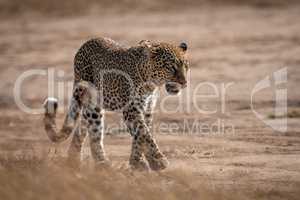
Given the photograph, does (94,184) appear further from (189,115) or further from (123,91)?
(189,115)

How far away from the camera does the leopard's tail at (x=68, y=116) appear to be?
11211 millimetres

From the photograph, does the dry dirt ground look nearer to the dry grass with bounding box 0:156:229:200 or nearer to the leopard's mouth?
the dry grass with bounding box 0:156:229:200

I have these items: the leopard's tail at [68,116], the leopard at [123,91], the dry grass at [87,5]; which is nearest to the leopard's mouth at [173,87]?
the leopard at [123,91]

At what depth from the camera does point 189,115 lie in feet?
51.8

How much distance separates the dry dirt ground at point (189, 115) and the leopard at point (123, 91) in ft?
1.08

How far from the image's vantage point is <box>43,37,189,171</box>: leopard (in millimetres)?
10914

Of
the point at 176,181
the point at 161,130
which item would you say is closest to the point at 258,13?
the point at 161,130

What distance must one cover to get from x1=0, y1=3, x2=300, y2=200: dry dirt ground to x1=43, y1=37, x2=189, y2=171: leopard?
1.08ft

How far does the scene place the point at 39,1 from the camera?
29.8m

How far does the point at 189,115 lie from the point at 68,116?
4.33 m

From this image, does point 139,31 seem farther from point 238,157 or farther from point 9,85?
point 238,157

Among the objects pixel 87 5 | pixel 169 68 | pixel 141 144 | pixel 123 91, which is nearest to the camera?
pixel 141 144

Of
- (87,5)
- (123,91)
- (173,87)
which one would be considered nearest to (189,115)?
(123,91)

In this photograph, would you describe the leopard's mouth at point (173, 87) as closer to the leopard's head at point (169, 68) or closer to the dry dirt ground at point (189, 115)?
the leopard's head at point (169, 68)
